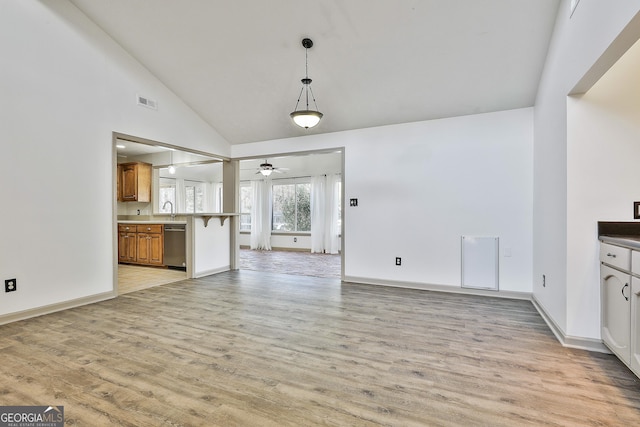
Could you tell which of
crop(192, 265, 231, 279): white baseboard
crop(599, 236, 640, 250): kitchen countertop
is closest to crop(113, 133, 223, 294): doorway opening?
crop(192, 265, 231, 279): white baseboard

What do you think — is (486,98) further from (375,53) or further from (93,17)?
(93,17)

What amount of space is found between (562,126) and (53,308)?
5.47 meters

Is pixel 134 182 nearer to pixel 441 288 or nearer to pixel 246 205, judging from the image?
pixel 246 205

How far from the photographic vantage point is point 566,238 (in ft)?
8.68

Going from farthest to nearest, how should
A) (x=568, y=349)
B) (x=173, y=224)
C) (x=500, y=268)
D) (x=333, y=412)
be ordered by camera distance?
(x=173, y=224) < (x=500, y=268) < (x=568, y=349) < (x=333, y=412)

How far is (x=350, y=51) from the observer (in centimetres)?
364

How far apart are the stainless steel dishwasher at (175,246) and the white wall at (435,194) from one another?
3066 millimetres

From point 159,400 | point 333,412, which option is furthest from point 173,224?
point 333,412

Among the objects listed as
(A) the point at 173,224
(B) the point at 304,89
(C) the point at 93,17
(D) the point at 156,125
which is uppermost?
(C) the point at 93,17

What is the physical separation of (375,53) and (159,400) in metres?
3.78

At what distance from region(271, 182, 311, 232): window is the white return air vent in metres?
5.70

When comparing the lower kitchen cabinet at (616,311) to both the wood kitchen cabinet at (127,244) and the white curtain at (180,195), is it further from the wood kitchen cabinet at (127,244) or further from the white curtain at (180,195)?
the white curtain at (180,195)

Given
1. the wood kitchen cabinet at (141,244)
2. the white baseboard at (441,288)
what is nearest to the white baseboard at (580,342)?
the white baseboard at (441,288)

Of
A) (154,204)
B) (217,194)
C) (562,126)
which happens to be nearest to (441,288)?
(562,126)
